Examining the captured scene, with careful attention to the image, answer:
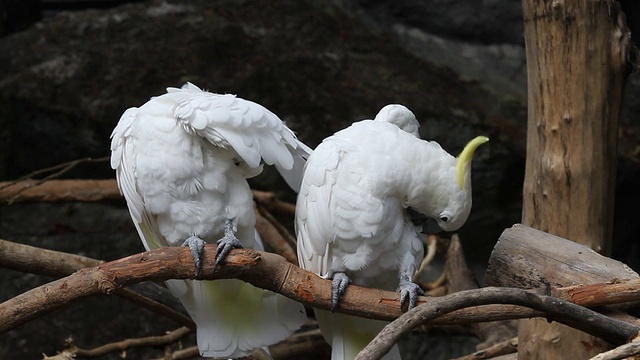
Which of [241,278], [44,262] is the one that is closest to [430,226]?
[241,278]

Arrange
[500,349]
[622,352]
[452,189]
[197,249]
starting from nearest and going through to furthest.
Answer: [622,352] < [197,249] < [452,189] < [500,349]

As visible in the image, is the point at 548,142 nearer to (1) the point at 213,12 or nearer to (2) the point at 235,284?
(2) the point at 235,284

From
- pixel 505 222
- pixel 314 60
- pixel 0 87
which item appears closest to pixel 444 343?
pixel 505 222

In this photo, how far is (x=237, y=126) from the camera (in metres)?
2.08

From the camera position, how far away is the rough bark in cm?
236

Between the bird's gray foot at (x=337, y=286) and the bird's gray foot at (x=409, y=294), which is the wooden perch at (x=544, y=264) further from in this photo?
the bird's gray foot at (x=337, y=286)

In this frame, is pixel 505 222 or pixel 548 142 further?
pixel 505 222

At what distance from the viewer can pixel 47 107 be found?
12.7ft

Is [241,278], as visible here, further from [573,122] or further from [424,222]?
[573,122]

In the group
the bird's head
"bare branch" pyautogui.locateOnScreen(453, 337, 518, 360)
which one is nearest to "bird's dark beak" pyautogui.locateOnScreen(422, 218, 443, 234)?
the bird's head

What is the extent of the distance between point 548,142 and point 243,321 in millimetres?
1050

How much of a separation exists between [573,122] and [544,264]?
51 cm

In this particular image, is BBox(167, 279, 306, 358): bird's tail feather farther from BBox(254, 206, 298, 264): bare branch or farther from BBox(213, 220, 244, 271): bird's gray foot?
BBox(254, 206, 298, 264): bare branch

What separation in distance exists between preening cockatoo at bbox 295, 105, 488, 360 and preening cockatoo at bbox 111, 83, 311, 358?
14 cm
